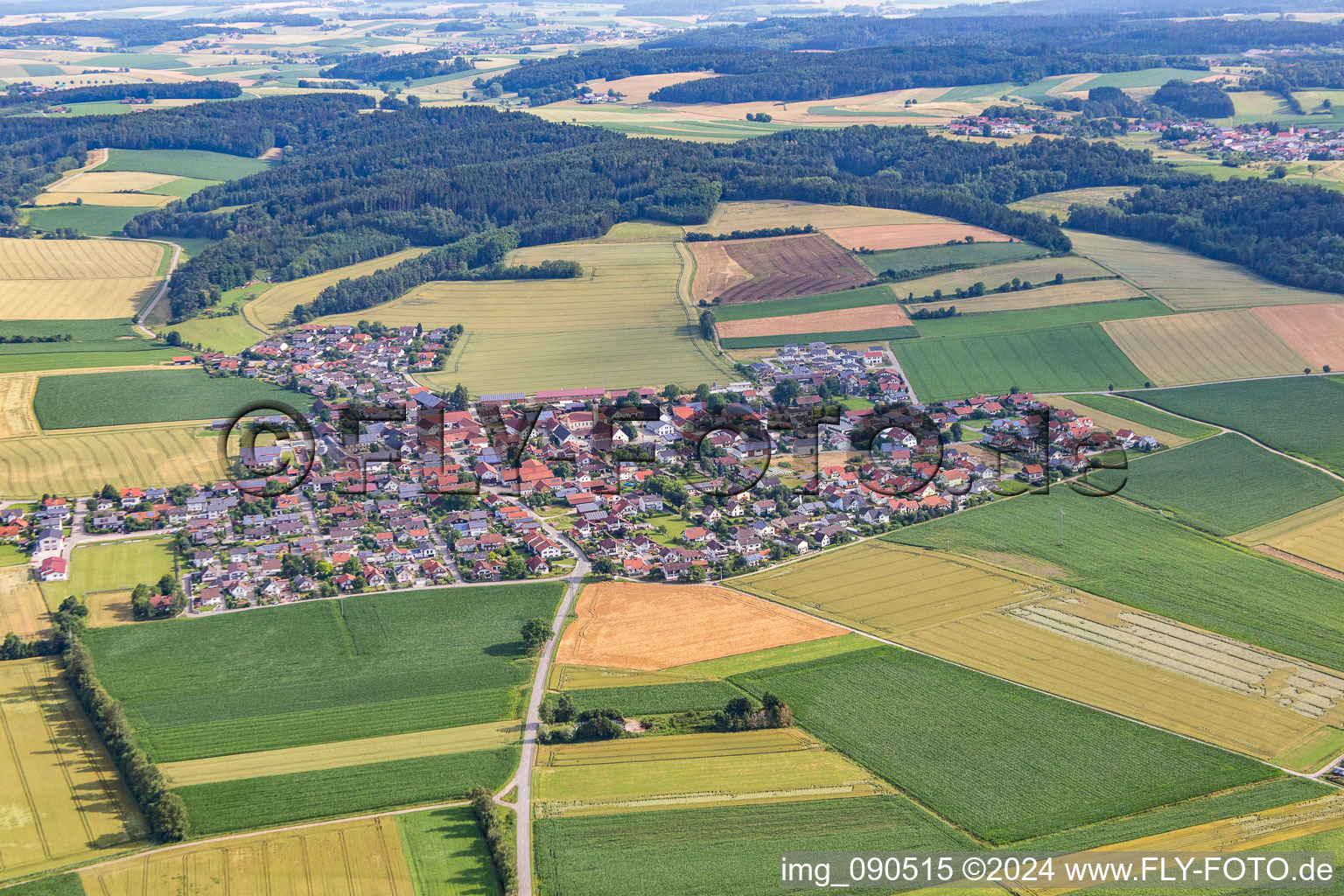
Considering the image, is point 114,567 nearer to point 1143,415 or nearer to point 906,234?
point 1143,415

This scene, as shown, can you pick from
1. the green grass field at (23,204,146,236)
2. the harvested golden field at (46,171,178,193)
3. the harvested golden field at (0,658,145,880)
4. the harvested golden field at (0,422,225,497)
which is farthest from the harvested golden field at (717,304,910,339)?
the harvested golden field at (46,171,178,193)

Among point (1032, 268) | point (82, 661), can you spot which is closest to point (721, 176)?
point (1032, 268)

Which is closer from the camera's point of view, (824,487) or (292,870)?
(292,870)

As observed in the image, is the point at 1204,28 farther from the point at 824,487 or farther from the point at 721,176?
the point at 824,487

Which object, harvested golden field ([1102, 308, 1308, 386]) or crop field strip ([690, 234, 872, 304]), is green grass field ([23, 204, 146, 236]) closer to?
crop field strip ([690, 234, 872, 304])

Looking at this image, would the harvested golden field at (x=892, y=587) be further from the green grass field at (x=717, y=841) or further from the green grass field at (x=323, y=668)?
the green grass field at (x=717, y=841)

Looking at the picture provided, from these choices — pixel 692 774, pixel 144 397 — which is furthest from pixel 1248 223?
pixel 144 397
